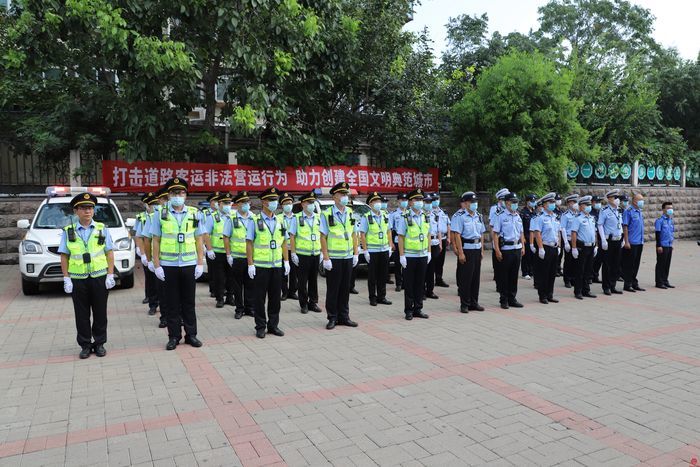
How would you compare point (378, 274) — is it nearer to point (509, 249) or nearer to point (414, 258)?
point (414, 258)

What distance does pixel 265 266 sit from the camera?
23.6 feet

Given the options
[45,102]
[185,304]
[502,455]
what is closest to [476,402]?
[502,455]

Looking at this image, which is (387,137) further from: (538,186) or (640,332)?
(640,332)

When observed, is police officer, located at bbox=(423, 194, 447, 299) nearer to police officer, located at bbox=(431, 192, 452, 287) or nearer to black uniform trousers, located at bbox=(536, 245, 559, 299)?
police officer, located at bbox=(431, 192, 452, 287)

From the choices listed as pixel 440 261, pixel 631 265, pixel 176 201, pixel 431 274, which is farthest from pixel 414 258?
pixel 631 265

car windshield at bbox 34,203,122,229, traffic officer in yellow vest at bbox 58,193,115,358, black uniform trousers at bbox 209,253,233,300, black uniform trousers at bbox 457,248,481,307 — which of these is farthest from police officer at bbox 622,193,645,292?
car windshield at bbox 34,203,122,229

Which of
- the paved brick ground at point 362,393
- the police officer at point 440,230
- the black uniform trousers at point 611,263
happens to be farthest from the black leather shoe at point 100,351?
the black uniform trousers at point 611,263

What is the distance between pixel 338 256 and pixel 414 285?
1374 mm

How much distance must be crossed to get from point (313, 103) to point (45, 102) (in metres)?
6.78

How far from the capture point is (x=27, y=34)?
11078 mm

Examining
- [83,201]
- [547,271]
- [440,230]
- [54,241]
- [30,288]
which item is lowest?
[30,288]

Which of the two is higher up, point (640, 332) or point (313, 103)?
point (313, 103)

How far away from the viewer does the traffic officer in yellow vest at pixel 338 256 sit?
25.3 ft

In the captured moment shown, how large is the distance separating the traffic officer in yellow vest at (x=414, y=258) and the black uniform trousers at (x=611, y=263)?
440 centimetres
